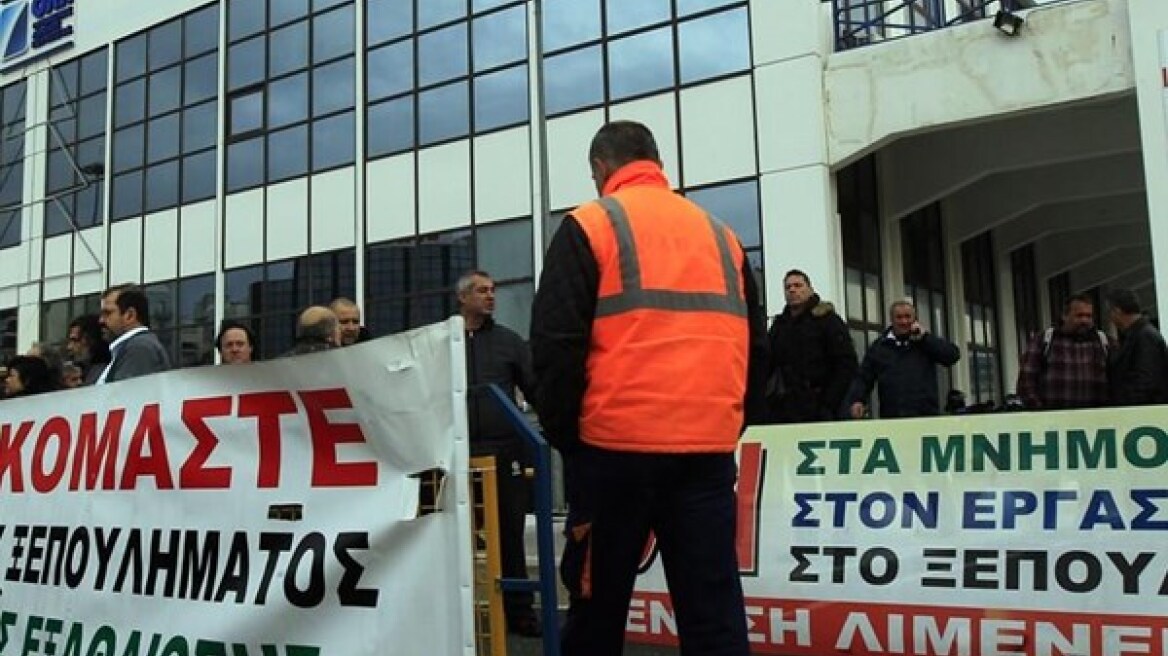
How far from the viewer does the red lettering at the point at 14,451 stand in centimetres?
409

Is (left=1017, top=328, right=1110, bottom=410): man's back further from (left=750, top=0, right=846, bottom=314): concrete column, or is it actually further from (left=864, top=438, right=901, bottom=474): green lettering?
(left=750, top=0, right=846, bottom=314): concrete column

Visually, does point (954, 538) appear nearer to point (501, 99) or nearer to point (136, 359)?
point (136, 359)

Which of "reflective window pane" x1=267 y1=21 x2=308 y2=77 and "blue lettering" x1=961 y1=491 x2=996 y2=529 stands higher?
"reflective window pane" x1=267 y1=21 x2=308 y2=77

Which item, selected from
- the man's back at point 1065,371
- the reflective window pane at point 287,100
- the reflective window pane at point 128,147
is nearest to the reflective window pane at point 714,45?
the man's back at point 1065,371

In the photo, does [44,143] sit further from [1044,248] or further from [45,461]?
[45,461]

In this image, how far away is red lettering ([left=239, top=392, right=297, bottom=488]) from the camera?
3.18 m

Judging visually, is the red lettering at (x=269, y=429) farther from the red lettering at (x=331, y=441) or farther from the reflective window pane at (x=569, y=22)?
the reflective window pane at (x=569, y=22)

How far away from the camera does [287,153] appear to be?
1880cm

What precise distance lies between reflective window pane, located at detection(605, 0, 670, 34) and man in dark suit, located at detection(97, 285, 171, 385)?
33.3 feet

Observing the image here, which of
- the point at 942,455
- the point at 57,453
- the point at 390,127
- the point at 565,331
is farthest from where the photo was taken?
the point at 390,127

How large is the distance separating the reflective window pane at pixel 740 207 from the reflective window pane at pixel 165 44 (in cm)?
1173

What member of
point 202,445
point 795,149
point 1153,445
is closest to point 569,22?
point 795,149

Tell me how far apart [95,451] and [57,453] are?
0.27 metres

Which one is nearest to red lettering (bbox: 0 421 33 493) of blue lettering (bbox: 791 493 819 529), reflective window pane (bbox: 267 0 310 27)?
blue lettering (bbox: 791 493 819 529)
